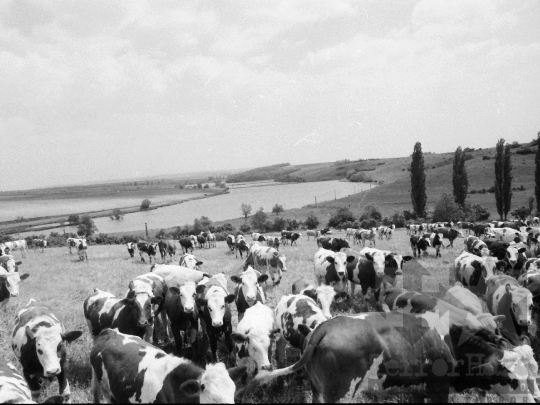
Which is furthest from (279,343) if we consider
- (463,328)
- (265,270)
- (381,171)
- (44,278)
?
(381,171)

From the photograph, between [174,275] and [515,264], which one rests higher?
[174,275]

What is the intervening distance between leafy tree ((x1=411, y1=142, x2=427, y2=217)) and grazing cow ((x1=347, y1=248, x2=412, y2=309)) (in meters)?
46.9

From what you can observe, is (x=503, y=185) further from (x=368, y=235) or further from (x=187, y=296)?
(x=187, y=296)

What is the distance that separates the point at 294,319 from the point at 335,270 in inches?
202

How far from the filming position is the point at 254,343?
6016mm

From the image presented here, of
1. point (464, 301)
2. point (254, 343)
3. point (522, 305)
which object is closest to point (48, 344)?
point (254, 343)

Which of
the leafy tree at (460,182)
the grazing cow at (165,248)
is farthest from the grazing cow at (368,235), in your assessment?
the leafy tree at (460,182)

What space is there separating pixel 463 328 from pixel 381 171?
454 ft

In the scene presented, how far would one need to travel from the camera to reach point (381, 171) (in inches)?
5389

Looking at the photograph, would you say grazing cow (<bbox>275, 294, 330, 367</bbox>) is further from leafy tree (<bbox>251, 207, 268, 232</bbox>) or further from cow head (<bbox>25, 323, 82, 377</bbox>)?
leafy tree (<bbox>251, 207, 268, 232</bbox>)

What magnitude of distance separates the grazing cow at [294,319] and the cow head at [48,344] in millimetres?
3870

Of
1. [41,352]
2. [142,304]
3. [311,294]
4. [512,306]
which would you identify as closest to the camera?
[41,352]

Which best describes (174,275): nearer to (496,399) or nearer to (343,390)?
(343,390)

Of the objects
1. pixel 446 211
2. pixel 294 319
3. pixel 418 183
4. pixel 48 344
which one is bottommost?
pixel 446 211
